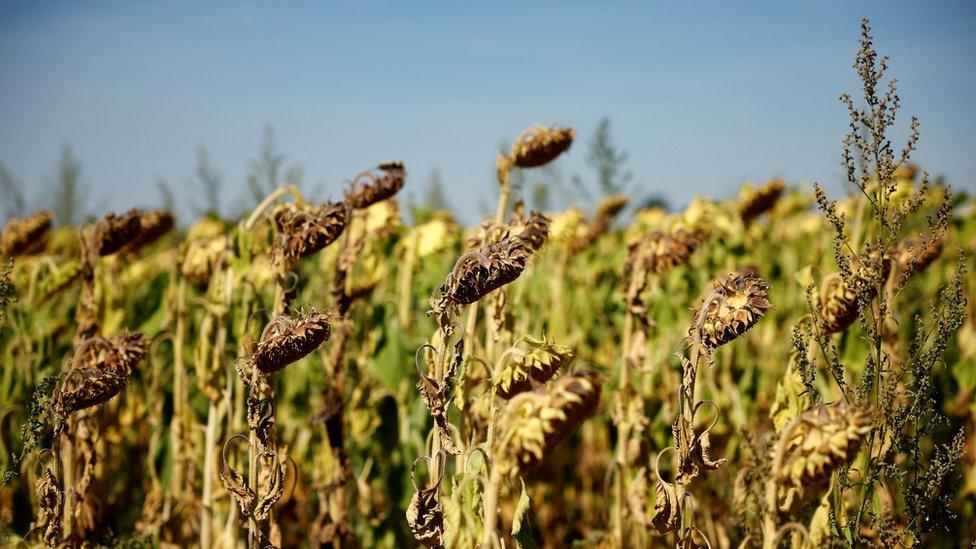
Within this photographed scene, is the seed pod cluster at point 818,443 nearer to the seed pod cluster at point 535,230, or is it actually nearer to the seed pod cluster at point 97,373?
the seed pod cluster at point 535,230

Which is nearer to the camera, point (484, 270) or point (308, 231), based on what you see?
point (484, 270)

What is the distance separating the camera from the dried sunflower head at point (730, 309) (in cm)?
151

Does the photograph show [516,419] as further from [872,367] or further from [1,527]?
[1,527]

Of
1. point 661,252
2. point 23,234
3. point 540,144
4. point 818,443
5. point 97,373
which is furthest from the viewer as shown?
point 23,234

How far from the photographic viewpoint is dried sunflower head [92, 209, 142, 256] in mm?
2359

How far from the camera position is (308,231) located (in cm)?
190

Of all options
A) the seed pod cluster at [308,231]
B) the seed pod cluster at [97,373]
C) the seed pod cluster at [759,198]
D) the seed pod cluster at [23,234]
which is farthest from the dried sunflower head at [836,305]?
the seed pod cluster at [23,234]

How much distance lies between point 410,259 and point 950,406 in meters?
2.70

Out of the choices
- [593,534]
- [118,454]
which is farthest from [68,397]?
[118,454]

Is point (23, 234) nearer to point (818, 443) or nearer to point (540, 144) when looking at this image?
point (540, 144)

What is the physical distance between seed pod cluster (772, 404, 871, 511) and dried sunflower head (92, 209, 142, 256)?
1886 mm

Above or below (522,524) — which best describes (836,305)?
above

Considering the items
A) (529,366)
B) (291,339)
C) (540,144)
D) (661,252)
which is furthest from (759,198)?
(291,339)

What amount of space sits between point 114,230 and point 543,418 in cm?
168
